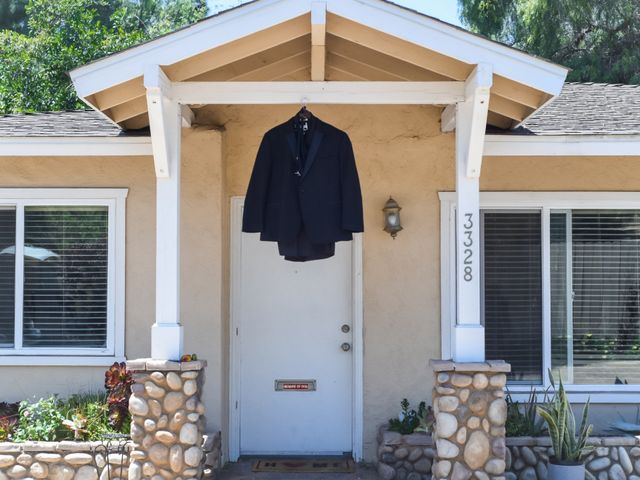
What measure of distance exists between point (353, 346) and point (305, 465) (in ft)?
4.04

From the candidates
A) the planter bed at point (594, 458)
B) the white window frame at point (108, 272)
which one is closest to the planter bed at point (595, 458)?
the planter bed at point (594, 458)

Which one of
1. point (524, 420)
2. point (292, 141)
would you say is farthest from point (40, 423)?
point (524, 420)

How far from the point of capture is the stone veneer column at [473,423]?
5.82 metres

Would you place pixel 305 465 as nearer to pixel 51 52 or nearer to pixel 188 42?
pixel 188 42

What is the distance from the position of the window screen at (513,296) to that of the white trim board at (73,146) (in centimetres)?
350

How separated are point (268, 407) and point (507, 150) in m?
3.43

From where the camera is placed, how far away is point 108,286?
7719 millimetres

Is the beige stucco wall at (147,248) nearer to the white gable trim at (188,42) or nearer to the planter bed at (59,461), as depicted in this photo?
the planter bed at (59,461)

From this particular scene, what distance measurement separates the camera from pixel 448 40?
18.9 feet

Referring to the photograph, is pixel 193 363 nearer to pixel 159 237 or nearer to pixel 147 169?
pixel 159 237

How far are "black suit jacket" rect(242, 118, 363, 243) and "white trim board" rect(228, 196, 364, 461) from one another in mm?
1292

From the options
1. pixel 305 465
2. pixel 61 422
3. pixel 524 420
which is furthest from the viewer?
pixel 305 465

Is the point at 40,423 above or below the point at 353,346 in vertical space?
below

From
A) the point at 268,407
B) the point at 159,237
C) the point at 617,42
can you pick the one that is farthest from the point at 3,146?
the point at 617,42
